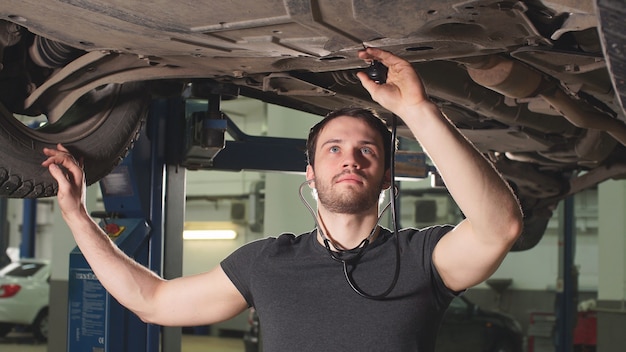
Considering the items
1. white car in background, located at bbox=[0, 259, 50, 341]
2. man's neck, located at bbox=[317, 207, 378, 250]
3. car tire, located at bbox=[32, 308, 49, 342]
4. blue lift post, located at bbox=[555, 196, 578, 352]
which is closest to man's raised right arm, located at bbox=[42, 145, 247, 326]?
man's neck, located at bbox=[317, 207, 378, 250]

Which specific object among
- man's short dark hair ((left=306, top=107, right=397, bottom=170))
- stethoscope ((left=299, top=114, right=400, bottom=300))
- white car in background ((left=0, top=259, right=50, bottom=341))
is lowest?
white car in background ((left=0, top=259, right=50, bottom=341))

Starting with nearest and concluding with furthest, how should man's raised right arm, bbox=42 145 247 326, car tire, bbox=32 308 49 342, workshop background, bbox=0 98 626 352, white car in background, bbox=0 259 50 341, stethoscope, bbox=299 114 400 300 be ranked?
stethoscope, bbox=299 114 400 300 < man's raised right arm, bbox=42 145 247 326 < white car in background, bbox=0 259 50 341 < car tire, bbox=32 308 49 342 < workshop background, bbox=0 98 626 352

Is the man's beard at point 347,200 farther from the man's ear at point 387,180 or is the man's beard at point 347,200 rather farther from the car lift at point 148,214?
the car lift at point 148,214

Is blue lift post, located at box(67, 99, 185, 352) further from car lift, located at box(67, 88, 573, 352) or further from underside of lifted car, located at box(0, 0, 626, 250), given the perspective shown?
underside of lifted car, located at box(0, 0, 626, 250)

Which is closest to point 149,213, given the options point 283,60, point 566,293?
point 283,60

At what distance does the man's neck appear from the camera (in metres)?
1.72

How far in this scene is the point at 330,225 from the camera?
1.75m

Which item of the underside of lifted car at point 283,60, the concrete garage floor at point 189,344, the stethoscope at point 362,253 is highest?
the underside of lifted car at point 283,60

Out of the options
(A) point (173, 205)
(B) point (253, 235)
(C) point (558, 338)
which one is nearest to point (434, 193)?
(B) point (253, 235)

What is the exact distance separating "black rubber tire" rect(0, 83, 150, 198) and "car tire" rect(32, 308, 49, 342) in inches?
337

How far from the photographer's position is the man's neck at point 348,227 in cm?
172

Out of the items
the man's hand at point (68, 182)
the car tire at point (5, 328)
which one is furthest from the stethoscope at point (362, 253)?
the car tire at point (5, 328)

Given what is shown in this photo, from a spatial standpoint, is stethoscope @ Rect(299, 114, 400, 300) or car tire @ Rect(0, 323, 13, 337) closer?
stethoscope @ Rect(299, 114, 400, 300)

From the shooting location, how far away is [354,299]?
1.63 meters
